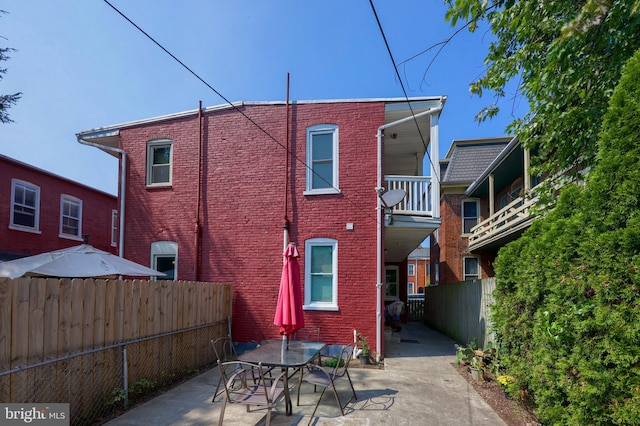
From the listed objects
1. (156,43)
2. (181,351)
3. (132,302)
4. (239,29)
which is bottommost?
(181,351)

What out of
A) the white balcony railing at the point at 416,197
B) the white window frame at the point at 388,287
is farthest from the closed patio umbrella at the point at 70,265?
the white window frame at the point at 388,287

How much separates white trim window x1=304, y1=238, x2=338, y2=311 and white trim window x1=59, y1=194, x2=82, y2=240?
1166 cm

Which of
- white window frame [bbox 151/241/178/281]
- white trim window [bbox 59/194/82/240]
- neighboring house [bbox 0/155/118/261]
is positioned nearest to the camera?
white window frame [bbox 151/241/178/281]

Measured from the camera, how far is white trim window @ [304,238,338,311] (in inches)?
336

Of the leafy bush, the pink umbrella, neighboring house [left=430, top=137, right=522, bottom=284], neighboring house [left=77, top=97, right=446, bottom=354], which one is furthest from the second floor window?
neighboring house [left=430, top=137, right=522, bottom=284]

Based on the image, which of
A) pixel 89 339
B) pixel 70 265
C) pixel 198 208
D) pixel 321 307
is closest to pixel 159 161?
pixel 198 208

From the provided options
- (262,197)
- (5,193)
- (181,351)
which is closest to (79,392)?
(181,351)

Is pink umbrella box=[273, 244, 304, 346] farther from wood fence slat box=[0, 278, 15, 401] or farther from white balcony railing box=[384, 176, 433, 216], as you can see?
white balcony railing box=[384, 176, 433, 216]

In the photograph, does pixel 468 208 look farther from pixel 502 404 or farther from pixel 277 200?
pixel 502 404

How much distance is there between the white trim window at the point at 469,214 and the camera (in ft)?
56.2

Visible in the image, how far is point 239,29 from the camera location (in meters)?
5.71

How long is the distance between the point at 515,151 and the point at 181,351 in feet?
37.2

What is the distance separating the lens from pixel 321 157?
29.7ft

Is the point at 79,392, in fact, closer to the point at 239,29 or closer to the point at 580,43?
the point at 239,29
